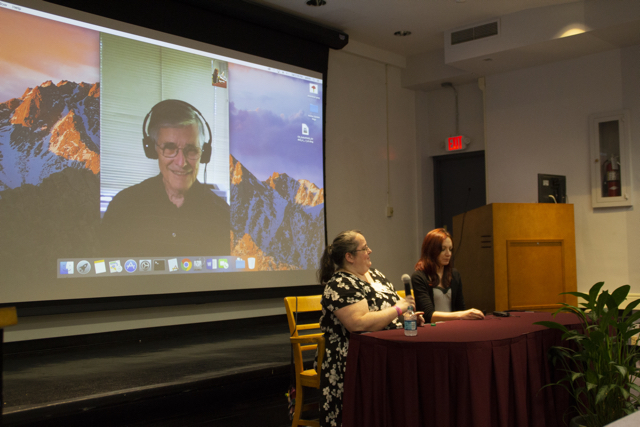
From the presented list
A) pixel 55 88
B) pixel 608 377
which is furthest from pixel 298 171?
pixel 608 377

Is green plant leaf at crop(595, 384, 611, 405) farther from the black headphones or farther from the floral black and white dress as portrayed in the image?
the black headphones

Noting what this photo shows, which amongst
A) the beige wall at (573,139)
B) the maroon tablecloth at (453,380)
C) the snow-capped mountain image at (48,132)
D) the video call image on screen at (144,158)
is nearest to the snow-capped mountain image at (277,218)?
the video call image on screen at (144,158)

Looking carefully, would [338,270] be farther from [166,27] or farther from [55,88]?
[166,27]

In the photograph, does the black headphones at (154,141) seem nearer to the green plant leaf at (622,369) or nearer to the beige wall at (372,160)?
the beige wall at (372,160)

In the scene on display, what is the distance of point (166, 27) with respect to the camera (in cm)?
445

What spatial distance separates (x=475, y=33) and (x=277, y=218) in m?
2.87

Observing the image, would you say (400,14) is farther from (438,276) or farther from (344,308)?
(344,308)

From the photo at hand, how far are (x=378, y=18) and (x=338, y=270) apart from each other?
12.1ft

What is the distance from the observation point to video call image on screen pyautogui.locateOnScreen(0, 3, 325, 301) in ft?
12.2

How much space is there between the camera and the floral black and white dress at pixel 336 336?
2.42 m

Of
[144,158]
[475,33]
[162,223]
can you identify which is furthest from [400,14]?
[162,223]

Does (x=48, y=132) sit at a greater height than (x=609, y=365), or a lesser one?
greater

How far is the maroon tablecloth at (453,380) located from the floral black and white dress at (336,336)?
0.53ft

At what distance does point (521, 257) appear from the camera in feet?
15.5
